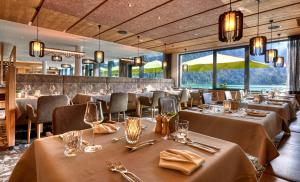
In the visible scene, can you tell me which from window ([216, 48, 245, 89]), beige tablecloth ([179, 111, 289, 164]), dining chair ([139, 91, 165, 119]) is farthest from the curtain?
beige tablecloth ([179, 111, 289, 164])

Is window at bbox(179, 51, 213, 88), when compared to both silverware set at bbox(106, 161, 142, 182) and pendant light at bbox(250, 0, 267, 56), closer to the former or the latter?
pendant light at bbox(250, 0, 267, 56)

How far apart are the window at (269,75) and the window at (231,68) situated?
419 millimetres

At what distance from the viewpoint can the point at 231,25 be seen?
266cm

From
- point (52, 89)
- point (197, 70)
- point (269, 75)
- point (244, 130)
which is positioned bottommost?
point (244, 130)

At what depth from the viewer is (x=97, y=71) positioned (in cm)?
1620

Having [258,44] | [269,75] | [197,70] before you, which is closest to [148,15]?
[258,44]

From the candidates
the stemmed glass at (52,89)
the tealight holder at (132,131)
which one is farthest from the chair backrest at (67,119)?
the stemmed glass at (52,89)

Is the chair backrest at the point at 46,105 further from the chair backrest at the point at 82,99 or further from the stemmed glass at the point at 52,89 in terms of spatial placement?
the stemmed glass at the point at 52,89

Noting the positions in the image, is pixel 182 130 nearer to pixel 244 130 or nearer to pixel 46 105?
pixel 244 130

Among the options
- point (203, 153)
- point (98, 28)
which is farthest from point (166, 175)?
point (98, 28)

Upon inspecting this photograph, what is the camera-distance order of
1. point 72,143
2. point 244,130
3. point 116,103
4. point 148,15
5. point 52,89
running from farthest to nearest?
point 52,89
point 148,15
point 116,103
point 244,130
point 72,143

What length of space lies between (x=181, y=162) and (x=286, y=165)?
1839 millimetres

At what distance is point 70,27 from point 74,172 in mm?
5623

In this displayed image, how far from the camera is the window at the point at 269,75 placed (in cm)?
662
